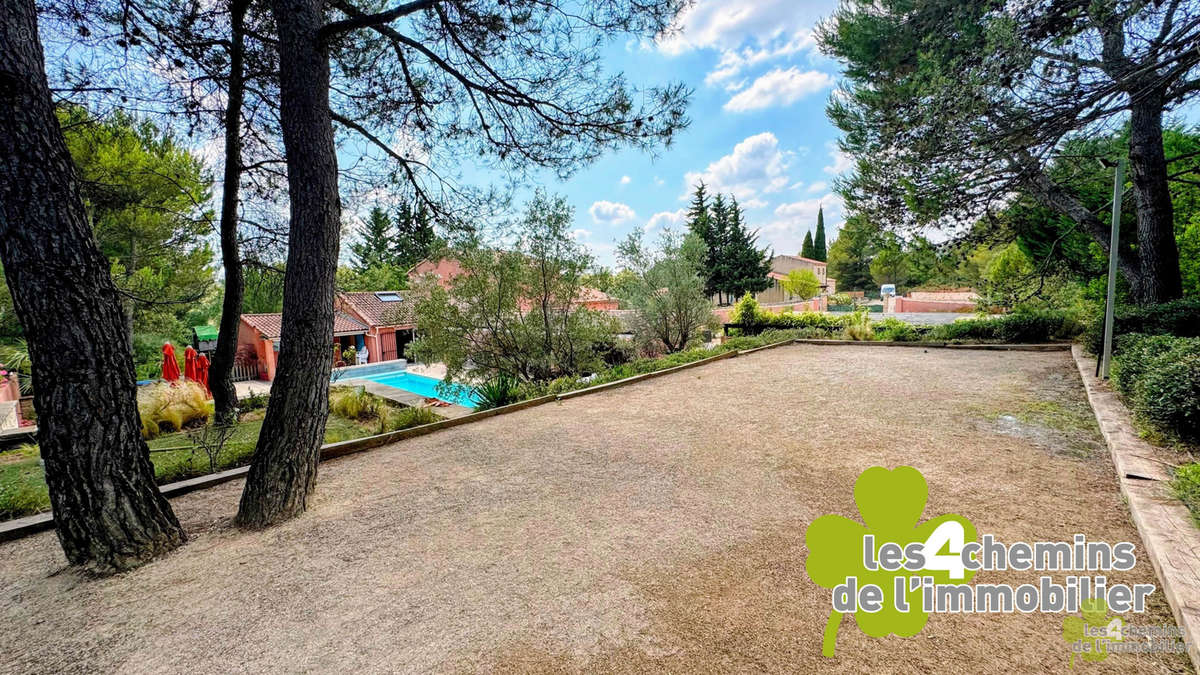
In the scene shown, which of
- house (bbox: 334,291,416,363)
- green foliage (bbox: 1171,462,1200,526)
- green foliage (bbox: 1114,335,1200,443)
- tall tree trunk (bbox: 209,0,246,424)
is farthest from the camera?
house (bbox: 334,291,416,363)

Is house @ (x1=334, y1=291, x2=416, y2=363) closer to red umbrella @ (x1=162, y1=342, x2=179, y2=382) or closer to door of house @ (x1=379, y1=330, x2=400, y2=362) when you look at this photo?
door of house @ (x1=379, y1=330, x2=400, y2=362)

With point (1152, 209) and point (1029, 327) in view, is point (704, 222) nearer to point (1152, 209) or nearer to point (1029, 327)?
point (1029, 327)

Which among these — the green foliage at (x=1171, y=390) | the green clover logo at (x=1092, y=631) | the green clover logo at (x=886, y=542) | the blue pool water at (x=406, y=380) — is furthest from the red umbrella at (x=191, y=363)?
the green foliage at (x=1171, y=390)

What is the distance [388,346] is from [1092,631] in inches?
805

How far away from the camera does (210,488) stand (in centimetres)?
337

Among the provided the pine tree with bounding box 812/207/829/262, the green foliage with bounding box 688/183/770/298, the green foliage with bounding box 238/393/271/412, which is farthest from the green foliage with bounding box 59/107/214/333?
the pine tree with bounding box 812/207/829/262

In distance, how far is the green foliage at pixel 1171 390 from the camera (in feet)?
9.64

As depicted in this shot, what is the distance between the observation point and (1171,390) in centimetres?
307

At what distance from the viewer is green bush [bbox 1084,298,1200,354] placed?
5.87 m

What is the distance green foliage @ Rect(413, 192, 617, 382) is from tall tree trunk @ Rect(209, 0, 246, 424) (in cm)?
240

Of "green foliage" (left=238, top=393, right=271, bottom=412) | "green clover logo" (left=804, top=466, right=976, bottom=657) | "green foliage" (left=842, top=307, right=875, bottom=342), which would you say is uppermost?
"green foliage" (left=842, top=307, right=875, bottom=342)

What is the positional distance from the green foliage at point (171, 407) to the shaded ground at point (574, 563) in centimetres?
492

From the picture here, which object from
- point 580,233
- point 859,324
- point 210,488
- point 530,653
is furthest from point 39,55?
point 859,324

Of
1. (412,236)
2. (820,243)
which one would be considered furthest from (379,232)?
(820,243)
